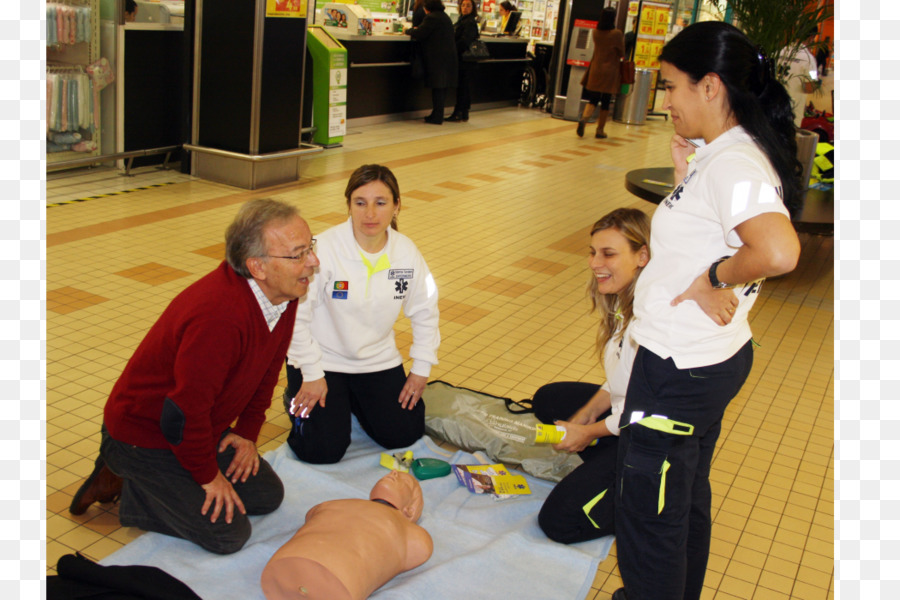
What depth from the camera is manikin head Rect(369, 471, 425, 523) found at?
8.54 ft

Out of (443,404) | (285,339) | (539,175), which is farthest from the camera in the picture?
(539,175)

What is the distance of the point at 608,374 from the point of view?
282 centimetres

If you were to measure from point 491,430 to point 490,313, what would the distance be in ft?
5.18

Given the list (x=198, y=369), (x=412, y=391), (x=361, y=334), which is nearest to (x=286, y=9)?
(x=361, y=334)

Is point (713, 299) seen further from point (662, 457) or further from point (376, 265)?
point (376, 265)

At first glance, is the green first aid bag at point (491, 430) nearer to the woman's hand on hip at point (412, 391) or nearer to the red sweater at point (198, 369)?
the woman's hand on hip at point (412, 391)

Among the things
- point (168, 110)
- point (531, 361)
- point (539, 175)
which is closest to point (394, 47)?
point (539, 175)

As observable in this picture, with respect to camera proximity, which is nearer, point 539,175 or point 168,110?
→ point 168,110

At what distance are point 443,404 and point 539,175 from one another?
5786 mm

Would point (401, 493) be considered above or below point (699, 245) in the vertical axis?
below

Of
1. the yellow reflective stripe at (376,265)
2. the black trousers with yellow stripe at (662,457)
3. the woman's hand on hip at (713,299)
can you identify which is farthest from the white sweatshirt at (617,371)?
the yellow reflective stripe at (376,265)

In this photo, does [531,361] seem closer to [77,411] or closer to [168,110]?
[77,411]

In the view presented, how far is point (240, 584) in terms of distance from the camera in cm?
238

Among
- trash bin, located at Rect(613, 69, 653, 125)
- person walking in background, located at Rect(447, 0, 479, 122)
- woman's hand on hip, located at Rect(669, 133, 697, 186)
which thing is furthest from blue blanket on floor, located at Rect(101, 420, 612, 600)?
trash bin, located at Rect(613, 69, 653, 125)
